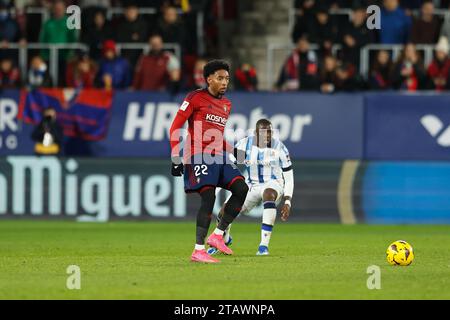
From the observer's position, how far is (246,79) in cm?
2416

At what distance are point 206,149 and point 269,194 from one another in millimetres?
1573

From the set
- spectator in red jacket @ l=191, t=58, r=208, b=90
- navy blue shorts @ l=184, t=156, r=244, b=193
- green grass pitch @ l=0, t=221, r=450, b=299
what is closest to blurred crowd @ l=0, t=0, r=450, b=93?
spectator in red jacket @ l=191, t=58, r=208, b=90

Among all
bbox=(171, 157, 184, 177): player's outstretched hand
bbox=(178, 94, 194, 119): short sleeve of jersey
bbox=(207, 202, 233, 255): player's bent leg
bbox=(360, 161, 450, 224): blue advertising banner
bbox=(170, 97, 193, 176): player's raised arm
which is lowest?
bbox=(360, 161, 450, 224): blue advertising banner

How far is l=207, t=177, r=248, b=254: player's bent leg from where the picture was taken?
47.3 feet

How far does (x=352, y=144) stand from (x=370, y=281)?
11.9m

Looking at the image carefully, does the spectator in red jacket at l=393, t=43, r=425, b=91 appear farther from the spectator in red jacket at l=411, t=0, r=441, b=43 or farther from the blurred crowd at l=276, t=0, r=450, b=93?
the spectator in red jacket at l=411, t=0, r=441, b=43

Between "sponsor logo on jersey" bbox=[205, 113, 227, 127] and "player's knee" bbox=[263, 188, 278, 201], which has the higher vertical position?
"sponsor logo on jersey" bbox=[205, 113, 227, 127]

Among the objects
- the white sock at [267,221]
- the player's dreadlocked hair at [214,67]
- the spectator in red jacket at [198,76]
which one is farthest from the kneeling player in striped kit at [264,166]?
the spectator in red jacket at [198,76]

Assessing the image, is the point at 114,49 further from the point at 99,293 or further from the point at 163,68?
the point at 99,293

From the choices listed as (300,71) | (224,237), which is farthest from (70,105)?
(224,237)

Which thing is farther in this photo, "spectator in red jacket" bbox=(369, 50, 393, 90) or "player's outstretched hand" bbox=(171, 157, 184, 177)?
"spectator in red jacket" bbox=(369, 50, 393, 90)

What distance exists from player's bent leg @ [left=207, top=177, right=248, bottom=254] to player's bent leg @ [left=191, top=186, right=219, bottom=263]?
35 cm

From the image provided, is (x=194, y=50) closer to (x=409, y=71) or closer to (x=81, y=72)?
(x=81, y=72)
